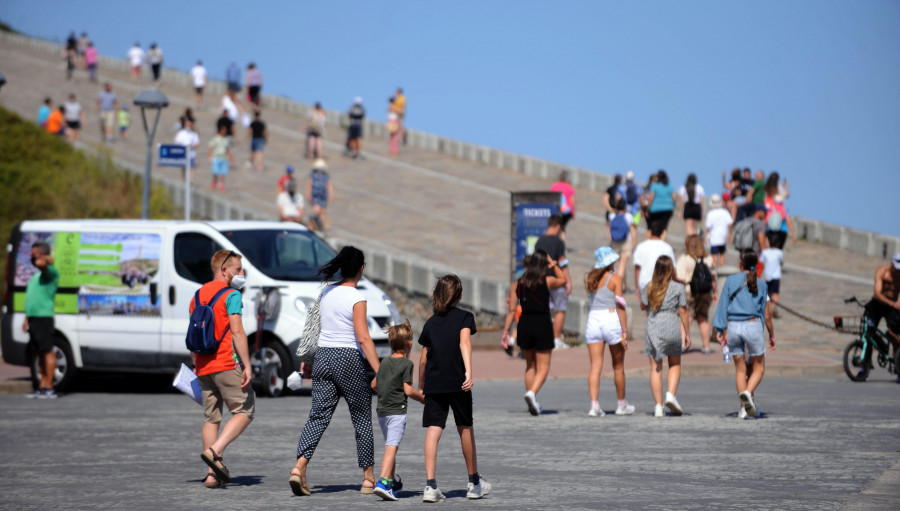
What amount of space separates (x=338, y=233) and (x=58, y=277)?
1449 centimetres

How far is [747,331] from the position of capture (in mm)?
13406

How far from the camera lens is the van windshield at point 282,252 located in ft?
52.9

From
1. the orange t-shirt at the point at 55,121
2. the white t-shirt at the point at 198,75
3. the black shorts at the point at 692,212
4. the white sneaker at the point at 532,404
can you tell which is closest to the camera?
the white sneaker at the point at 532,404

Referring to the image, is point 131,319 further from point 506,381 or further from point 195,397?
point 195,397

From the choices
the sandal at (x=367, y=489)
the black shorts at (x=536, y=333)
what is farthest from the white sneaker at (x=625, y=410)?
the sandal at (x=367, y=489)

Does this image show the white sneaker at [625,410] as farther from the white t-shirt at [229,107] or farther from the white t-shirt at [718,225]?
the white t-shirt at [229,107]

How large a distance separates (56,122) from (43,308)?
25641 millimetres

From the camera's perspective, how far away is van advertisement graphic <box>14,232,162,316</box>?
16.3 m

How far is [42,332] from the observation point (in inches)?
629

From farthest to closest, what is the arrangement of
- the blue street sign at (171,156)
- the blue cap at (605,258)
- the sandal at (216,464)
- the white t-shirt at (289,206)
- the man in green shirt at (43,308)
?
the white t-shirt at (289,206) < the blue street sign at (171,156) < the man in green shirt at (43,308) < the blue cap at (605,258) < the sandal at (216,464)

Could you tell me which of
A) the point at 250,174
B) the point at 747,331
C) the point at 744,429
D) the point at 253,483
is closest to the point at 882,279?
the point at 747,331

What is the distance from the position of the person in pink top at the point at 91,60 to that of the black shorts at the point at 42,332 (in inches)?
1569

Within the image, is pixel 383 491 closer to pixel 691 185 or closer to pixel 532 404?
pixel 532 404

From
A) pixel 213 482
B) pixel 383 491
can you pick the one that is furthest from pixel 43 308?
pixel 383 491
